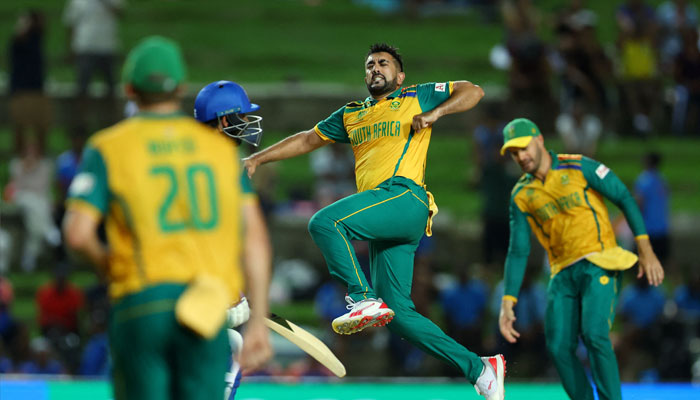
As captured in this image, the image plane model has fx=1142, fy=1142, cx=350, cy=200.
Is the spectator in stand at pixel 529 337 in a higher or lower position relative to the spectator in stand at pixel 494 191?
lower

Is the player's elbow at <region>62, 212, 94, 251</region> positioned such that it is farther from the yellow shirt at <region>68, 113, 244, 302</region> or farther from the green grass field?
the green grass field

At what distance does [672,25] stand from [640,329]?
8.15 meters

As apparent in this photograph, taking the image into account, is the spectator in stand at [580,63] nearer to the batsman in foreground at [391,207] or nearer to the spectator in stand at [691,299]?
the spectator in stand at [691,299]

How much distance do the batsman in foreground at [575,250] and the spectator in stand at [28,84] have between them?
398 inches

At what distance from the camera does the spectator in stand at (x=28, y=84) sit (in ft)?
54.0

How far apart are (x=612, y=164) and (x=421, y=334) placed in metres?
12.0

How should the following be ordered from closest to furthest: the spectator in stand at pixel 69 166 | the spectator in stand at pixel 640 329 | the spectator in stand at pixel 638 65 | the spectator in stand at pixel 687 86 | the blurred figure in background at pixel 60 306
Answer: the spectator in stand at pixel 640 329
the blurred figure in background at pixel 60 306
the spectator in stand at pixel 69 166
the spectator in stand at pixel 687 86
the spectator in stand at pixel 638 65

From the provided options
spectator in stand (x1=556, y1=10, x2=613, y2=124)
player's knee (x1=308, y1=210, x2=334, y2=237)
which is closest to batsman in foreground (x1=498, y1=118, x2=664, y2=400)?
player's knee (x1=308, y1=210, x2=334, y2=237)

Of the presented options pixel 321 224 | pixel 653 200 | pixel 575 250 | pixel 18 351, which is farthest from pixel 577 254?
pixel 18 351

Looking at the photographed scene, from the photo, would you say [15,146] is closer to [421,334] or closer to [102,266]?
[421,334]

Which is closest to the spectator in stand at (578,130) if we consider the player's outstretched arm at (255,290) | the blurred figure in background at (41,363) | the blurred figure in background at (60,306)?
the blurred figure in background at (60,306)

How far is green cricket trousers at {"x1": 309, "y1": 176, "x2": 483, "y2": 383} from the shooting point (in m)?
7.29

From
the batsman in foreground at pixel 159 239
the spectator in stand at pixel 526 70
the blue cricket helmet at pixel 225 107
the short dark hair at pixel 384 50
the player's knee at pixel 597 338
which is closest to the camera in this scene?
the batsman in foreground at pixel 159 239

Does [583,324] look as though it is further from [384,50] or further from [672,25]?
[672,25]
